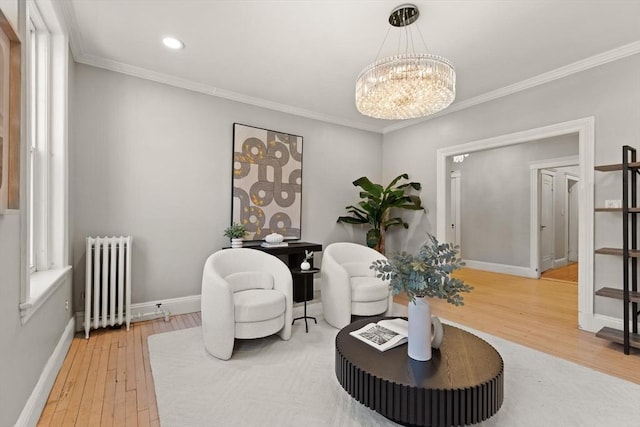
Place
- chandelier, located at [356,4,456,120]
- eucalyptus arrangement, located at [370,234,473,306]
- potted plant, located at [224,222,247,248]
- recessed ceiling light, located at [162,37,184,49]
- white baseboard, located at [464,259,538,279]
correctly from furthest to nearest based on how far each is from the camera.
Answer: white baseboard, located at [464,259,538,279]
potted plant, located at [224,222,247,248]
recessed ceiling light, located at [162,37,184,49]
chandelier, located at [356,4,456,120]
eucalyptus arrangement, located at [370,234,473,306]

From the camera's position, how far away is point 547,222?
6.55 metres

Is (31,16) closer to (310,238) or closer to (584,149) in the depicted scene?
(310,238)

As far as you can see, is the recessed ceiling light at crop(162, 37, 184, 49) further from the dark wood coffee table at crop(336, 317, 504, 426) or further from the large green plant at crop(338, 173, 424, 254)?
the dark wood coffee table at crop(336, 317, 504, 426)

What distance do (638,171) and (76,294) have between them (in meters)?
5.54

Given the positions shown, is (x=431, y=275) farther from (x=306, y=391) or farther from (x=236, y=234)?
(x=236, y=234)

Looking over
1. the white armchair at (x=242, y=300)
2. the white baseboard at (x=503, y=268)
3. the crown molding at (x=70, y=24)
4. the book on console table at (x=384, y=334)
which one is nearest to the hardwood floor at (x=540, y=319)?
the white baseboard at (x=503, y=268)


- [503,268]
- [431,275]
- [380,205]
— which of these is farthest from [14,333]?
[503,268]

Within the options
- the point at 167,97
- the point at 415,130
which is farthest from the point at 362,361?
the point at 415,130

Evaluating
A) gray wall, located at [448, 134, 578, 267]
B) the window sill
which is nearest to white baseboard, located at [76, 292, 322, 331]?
the window sill

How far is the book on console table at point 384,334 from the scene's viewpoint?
6.29ft

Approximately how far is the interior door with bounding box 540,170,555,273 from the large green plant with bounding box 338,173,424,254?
3.41 meters

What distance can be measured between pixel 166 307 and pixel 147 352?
0.94 m

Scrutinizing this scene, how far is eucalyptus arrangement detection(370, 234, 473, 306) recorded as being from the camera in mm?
1710

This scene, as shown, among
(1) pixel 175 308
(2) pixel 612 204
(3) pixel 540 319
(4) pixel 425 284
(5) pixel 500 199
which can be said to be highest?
(5) pixel 500 199
